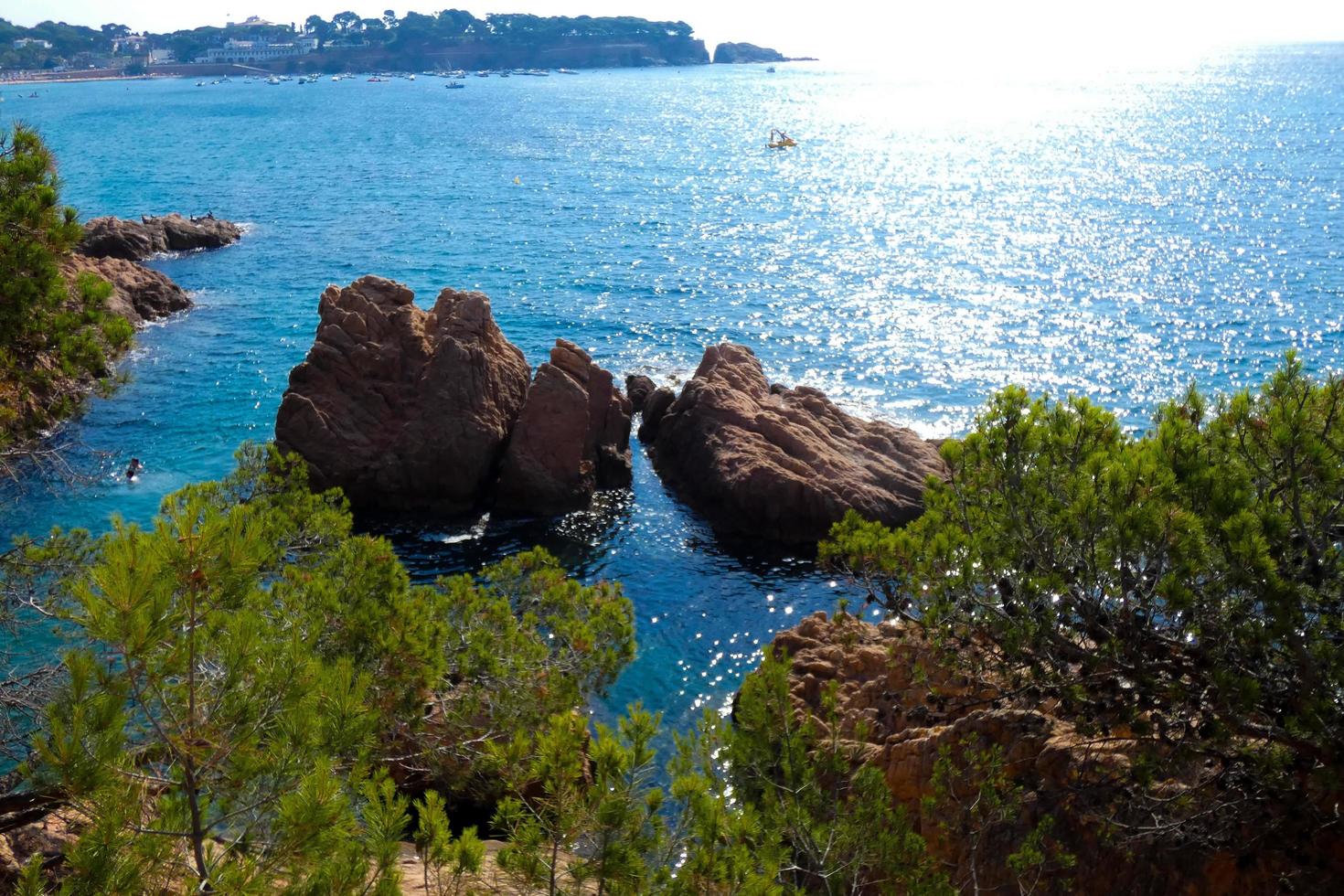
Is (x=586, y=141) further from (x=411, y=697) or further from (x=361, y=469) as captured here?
(x=411, y=697)

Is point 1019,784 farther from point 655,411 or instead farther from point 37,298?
point 655,411

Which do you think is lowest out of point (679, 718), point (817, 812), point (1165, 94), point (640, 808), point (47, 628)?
point (679, 718)

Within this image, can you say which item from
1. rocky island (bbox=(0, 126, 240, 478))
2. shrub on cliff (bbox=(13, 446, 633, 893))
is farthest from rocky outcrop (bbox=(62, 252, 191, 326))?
shrub on cliff (bbox=(13, 446, 633, 893))

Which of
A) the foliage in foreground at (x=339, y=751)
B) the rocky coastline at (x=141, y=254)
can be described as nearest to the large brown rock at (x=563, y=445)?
the rocky coastline at (x=141, y=254)

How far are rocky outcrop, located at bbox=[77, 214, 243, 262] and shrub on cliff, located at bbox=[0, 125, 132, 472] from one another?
48.9 metres

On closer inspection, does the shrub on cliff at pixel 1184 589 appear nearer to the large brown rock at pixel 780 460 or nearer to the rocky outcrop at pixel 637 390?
the large brown rock at pixel 780 460

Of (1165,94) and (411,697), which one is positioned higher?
(1165,94)

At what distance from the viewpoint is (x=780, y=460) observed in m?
31.9

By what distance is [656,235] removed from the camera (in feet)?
242

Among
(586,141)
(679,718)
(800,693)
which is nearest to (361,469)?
(679,718)

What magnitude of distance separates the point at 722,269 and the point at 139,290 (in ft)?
103

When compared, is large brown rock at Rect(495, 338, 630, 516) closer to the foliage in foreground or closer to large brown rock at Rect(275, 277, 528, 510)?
large brown rock at Rect(275, 277, 528, 510)

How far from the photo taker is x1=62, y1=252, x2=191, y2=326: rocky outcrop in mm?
49406

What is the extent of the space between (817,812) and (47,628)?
17.8m
